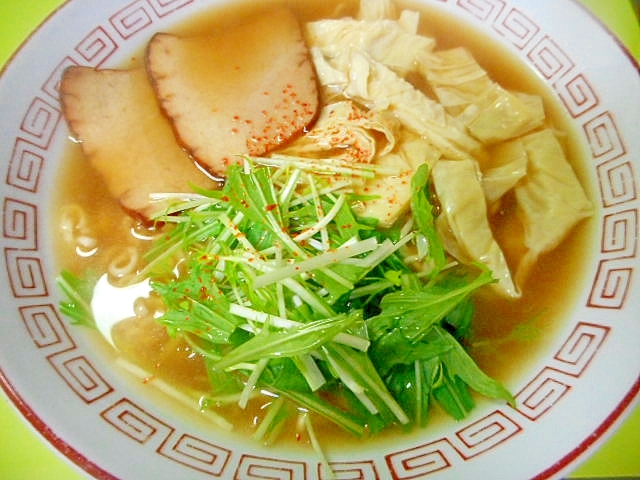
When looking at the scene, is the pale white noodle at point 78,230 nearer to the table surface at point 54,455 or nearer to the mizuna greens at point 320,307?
the mizuna greens at point 320,307

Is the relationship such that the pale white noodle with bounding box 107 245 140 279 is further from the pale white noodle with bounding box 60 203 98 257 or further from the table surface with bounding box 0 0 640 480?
the table surface with bounding box 0 0 640 480

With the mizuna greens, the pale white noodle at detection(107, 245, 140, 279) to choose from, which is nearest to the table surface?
the mizuna greens

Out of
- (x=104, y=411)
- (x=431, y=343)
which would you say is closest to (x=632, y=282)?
(x=431, y=343)

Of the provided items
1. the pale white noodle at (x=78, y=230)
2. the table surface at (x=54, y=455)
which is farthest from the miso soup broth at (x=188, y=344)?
the table surface at (x=54, y=455)

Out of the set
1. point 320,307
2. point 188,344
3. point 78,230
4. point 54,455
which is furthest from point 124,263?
point 320,307

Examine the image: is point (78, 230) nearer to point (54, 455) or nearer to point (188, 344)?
point (188, 344)

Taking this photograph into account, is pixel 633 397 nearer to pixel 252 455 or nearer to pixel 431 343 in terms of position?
pixel 431 343
